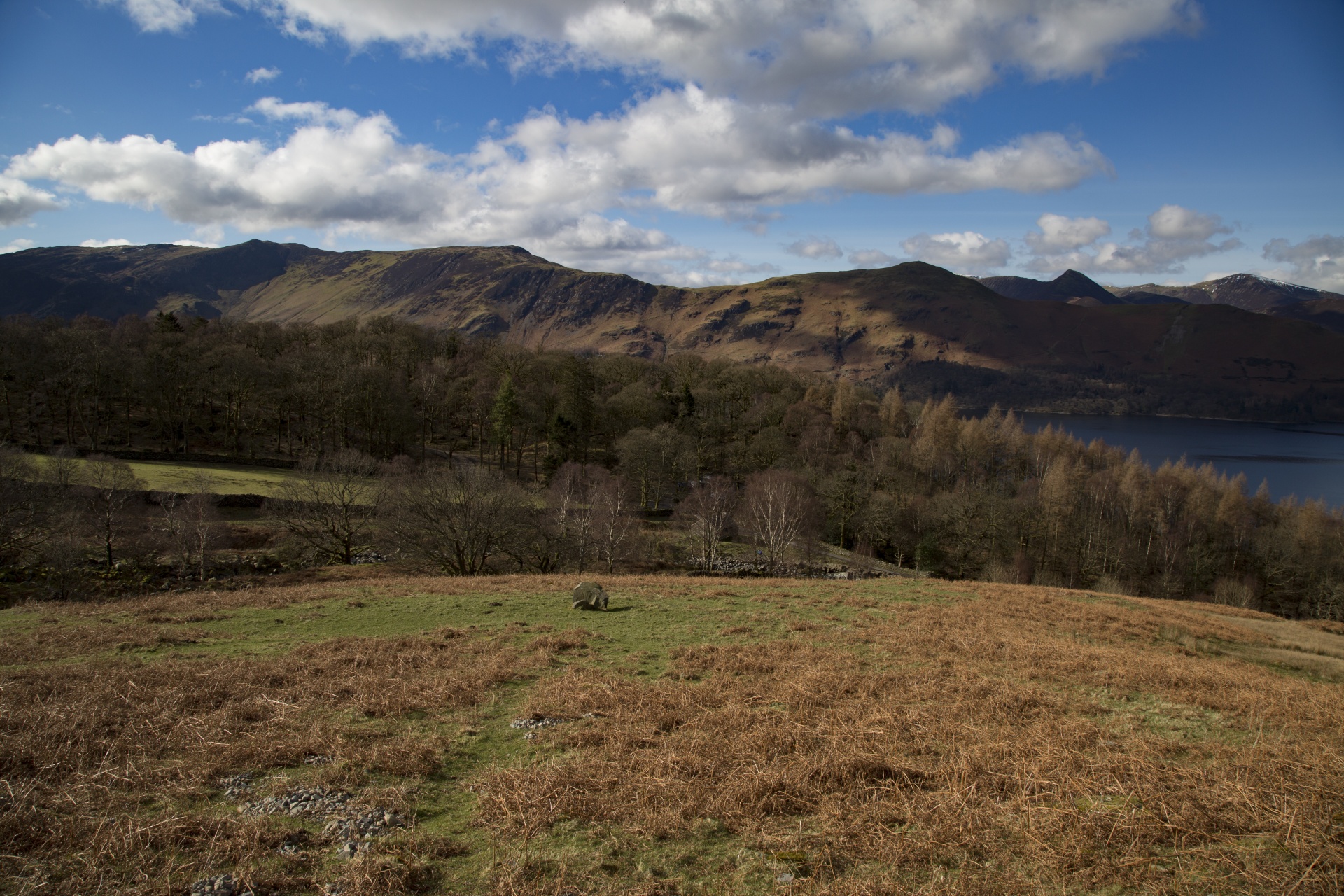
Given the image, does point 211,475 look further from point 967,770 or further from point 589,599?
point 967,770

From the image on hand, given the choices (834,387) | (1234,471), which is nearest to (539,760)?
(834,387)

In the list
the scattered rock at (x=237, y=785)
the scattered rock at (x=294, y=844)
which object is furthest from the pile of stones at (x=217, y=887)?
the scattered rock at (x=237, y=785)

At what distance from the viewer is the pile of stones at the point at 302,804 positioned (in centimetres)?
698

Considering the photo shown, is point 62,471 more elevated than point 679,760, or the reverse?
point 679,760

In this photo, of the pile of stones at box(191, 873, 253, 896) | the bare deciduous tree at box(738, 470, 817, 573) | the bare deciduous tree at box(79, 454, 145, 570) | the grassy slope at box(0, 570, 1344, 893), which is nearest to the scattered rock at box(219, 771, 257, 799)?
the grassy slope at box(0, 570, 1344, 893)

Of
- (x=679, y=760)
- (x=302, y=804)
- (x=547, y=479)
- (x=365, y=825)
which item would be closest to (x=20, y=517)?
(x=302, y=804)

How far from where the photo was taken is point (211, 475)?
53469 millimetres

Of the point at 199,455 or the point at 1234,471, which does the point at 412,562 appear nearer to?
the point at 199,455

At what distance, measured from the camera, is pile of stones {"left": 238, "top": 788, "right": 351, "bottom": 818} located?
6.98 m

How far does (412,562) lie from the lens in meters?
37.4

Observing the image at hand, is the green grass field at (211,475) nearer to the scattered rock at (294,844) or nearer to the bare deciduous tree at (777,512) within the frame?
the bare deciduous tree at (777,512)

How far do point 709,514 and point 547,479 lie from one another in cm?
2508

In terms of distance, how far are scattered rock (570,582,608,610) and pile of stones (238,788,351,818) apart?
1224 centimetres

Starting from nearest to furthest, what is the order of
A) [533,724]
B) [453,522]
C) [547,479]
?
[533,724] < [453,522] < [547,479]
